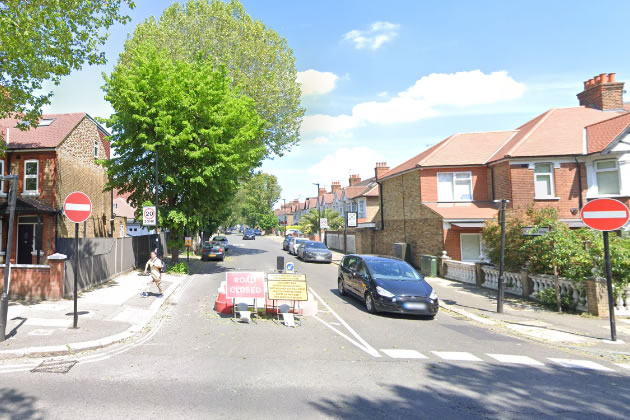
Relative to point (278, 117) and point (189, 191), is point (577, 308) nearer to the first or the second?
point (189, 191)

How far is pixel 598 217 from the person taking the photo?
8.56m

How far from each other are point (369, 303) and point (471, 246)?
1216 centimetres

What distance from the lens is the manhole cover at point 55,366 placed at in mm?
5836

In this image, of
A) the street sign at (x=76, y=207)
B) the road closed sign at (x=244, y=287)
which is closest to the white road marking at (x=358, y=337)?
the road closed sign at (x=244, y=287)

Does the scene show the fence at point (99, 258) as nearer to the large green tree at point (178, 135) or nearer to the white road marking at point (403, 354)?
the large green tree at point (178, 135)

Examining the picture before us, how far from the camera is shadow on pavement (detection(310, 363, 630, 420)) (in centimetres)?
462

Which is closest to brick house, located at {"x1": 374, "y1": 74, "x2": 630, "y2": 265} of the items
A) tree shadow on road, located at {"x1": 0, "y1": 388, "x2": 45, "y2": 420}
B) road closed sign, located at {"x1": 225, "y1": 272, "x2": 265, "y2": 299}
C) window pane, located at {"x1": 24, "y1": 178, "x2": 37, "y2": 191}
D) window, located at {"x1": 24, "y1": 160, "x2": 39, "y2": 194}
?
road closed sign, located at {"x1": 225, "y1": 272, "x2": 265, "y2": 299}

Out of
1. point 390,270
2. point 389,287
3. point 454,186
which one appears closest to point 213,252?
point 454,186

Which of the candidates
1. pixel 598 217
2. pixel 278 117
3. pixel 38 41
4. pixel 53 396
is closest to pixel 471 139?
pixel 278 117

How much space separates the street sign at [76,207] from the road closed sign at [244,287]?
366 centimetres

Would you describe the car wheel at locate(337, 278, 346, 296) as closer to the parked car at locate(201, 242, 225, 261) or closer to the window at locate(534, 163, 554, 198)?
the window at locate(534, 163, 554, 198)

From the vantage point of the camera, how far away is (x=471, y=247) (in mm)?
20484

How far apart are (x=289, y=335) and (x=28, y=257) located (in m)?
16.6

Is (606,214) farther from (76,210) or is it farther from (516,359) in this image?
(76,210)
